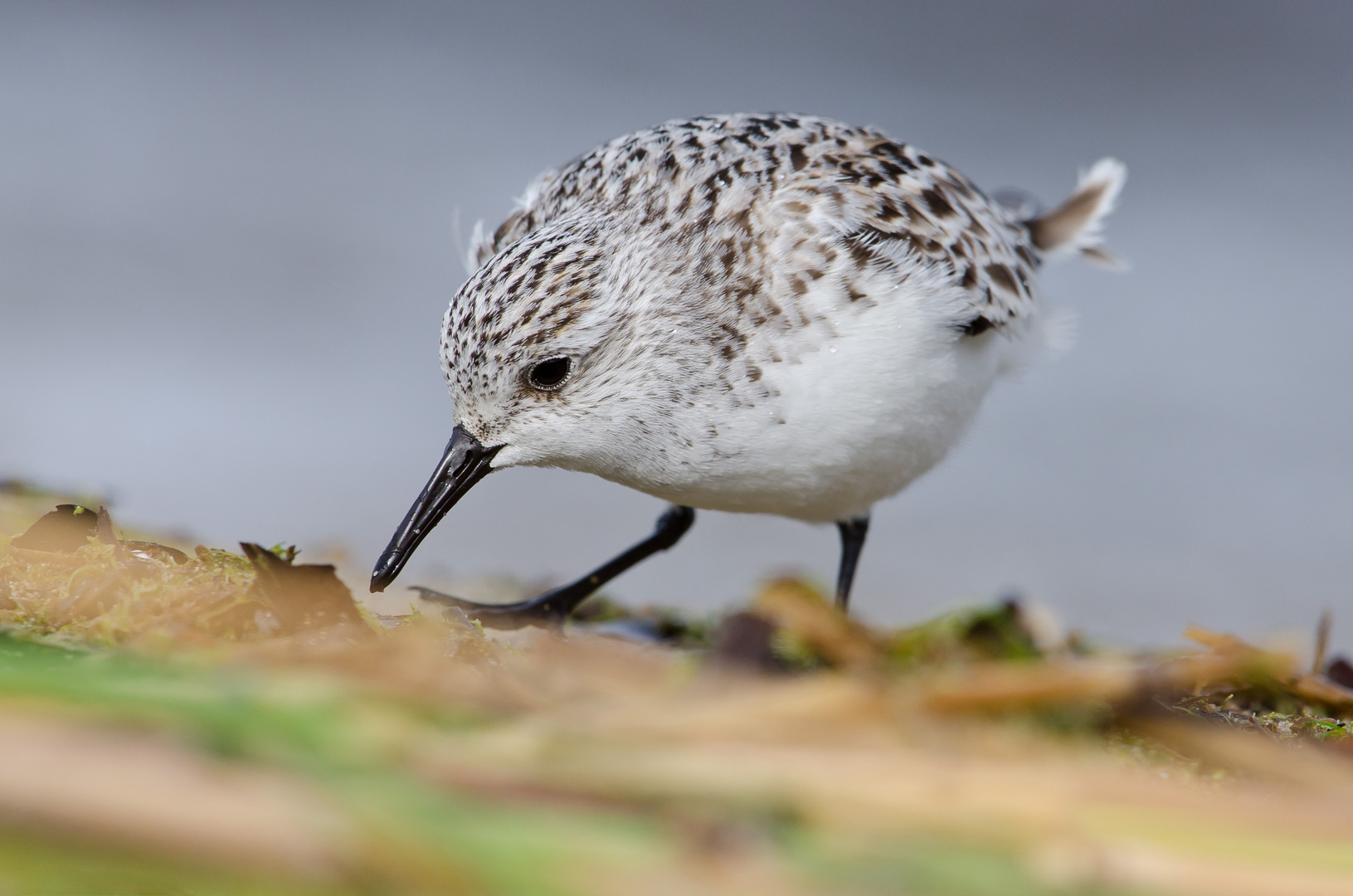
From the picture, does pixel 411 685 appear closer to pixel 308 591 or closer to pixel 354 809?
pixel 354 809

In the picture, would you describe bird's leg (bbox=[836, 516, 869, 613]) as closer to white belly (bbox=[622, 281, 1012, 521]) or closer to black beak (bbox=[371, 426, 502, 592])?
white belly (bbox=[622, 281, 1012, 521])

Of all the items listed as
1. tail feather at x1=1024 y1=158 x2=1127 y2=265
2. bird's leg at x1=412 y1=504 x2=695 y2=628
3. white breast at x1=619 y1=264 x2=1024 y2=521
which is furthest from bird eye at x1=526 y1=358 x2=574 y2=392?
tail feather at x1=1024 y1=158 x2=1127 y2=265

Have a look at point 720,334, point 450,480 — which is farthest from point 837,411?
point 450,480

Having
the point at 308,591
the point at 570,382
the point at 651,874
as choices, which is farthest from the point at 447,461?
the point at 651,874

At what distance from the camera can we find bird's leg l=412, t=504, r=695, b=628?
3.12 m

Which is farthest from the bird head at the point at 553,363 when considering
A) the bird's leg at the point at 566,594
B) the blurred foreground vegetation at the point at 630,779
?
the blurred foreground vegetation at the point at 630,779

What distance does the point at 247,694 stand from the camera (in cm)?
82

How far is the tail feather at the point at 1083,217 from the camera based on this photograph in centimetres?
448

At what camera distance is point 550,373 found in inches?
104

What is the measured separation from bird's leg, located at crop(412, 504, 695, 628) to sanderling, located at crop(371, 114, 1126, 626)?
2 centimetres

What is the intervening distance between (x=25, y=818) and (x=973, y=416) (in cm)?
319

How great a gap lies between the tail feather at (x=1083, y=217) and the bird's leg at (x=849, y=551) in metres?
1.49

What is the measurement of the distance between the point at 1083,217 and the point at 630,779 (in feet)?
13.9

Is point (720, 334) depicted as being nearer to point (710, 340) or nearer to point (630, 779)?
point (710, 340)
